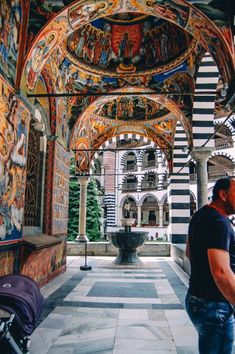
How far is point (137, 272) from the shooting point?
9156mm

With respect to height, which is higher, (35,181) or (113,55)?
(113,55)

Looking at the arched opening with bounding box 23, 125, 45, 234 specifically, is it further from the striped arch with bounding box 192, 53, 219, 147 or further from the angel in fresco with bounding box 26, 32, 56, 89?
the striped arch with bounding box 192, 53, 219, 147

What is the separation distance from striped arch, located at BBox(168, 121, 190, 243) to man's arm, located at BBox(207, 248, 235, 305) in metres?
11.6

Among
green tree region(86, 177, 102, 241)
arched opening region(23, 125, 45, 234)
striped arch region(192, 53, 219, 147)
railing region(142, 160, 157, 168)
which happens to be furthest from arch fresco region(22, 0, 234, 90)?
railing region(142, 160, 157, 168)

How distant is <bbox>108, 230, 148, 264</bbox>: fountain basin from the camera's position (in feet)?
33.9

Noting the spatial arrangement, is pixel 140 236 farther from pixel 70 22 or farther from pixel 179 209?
pixel 70 22

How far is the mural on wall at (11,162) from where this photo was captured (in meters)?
4.76

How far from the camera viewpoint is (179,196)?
13.8 metres

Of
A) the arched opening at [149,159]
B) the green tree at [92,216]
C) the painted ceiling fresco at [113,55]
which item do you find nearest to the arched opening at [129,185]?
the arched opening at [149,159]

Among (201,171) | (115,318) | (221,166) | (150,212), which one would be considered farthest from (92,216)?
(115,318)

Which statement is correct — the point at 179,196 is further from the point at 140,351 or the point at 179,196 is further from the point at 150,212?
the point at 150,212

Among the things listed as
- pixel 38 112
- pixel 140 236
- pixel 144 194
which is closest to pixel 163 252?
pixel 140 236

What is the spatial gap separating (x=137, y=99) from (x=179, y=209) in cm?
535

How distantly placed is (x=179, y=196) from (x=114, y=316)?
31.1 ft
